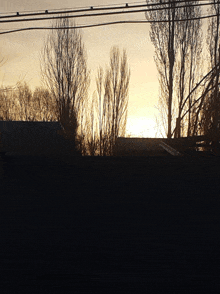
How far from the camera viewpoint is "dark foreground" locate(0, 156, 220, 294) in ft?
7.13

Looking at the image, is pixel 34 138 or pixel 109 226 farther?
pixel 34 138

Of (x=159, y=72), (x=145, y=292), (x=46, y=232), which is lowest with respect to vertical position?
(x=145, y=292)

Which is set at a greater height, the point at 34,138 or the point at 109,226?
the point at 34,138

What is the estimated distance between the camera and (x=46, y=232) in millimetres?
2846

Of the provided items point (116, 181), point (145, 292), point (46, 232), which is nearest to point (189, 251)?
point (145, 292)

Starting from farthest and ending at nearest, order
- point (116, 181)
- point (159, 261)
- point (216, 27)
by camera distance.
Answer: point (216, 27) → point (116, 181) → point (159, 261)

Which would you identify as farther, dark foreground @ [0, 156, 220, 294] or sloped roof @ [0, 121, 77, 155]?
sloped roof @ [0, 121, 77, 155]

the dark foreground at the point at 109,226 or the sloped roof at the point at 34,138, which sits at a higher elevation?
the sloped roof at the point at 34,138

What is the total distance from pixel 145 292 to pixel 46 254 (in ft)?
3.13

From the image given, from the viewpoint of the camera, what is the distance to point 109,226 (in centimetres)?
301

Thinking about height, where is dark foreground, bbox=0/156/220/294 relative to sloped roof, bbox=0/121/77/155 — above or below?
below

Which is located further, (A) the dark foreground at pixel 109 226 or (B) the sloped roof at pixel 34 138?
(B) the sloped roof at pixel 34 138

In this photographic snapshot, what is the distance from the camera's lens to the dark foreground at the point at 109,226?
217cm

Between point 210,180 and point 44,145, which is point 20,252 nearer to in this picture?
point 210,180
